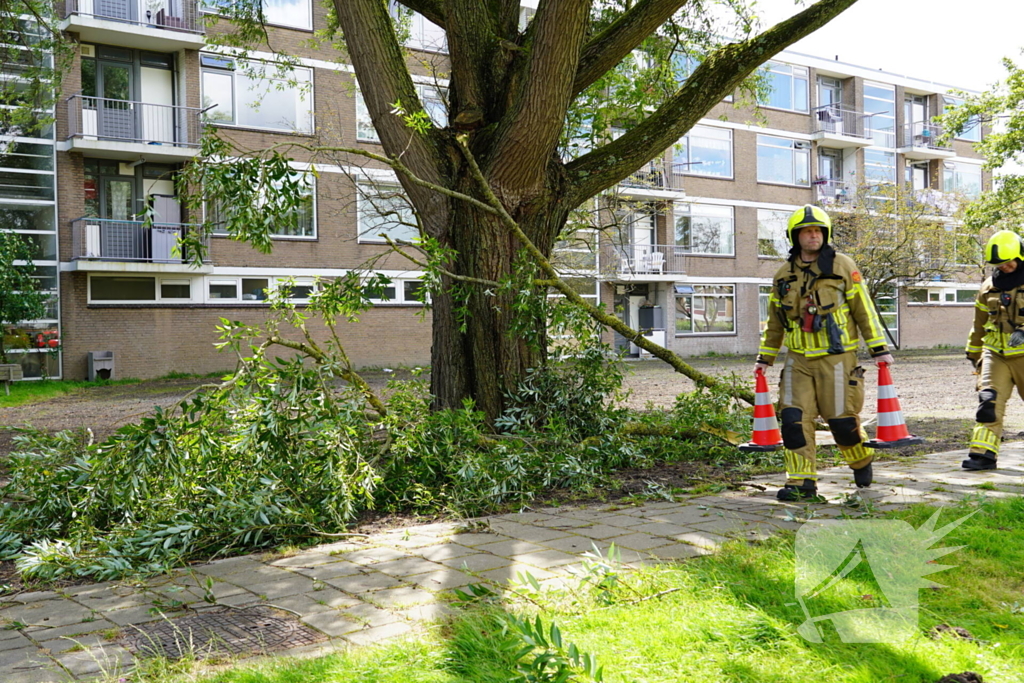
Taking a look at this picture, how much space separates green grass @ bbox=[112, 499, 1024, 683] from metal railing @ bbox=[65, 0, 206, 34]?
22.5 m

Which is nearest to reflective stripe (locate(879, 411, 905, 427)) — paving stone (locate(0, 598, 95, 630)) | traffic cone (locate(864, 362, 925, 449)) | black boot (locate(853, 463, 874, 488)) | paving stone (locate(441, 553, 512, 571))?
traffic cone (locate(864, 362, 925, 449))

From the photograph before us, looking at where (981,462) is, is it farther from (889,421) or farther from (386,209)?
(386,209)

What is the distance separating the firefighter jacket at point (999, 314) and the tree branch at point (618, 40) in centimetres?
387

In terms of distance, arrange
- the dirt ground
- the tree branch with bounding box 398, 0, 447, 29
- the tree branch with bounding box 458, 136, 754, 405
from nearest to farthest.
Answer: the tree branch with bounding box 458, 136, 754, 405
the tree branch with bounding box 398, 0, 447, 29
the dirt ground

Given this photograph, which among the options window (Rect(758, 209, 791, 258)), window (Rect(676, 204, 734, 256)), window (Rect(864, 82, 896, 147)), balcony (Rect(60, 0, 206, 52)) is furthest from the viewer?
window (Rect(864, 82, 896, 147))

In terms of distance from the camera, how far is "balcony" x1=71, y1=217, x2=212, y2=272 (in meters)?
22.9

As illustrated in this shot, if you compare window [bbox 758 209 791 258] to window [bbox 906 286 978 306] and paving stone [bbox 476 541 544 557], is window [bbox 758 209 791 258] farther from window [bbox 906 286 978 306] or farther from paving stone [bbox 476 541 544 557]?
paving stone [bbox 476 541 544 557]

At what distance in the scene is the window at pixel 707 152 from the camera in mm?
35562

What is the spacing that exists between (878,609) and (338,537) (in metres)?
3.16

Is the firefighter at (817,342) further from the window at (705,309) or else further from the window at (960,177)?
the window at (960,177)

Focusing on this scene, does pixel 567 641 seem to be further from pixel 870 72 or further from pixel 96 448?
pixel 870 72

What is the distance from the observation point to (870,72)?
135ft

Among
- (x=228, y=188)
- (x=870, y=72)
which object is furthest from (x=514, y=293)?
(x=870, y=72)

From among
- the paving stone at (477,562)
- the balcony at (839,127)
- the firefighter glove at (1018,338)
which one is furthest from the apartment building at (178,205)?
the paving stone at (477,562)
